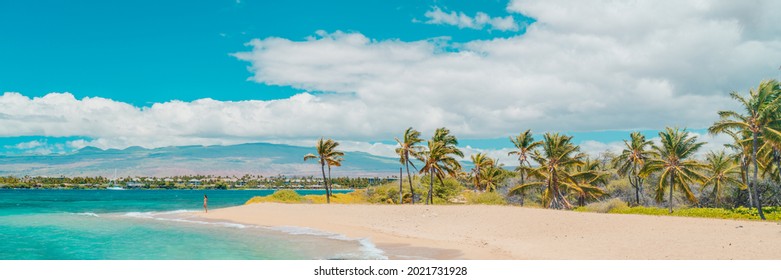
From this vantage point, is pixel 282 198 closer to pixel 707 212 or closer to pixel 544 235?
pixel 544 235

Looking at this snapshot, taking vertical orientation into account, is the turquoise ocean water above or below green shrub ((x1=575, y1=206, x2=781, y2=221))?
below

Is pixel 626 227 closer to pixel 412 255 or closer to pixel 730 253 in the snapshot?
pixel 730 253

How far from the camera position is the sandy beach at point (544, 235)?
2347cm

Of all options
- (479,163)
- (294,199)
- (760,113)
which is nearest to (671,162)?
(760,113)

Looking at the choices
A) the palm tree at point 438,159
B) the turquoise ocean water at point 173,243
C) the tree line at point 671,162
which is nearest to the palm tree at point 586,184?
the tree line at point 671,162

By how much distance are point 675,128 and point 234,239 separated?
3835 centimetres

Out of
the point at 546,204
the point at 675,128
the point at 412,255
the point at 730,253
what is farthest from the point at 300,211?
the point at 730,253

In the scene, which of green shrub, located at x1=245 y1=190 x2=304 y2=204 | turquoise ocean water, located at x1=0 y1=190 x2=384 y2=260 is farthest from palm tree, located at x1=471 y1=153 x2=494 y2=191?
turquoise ocean water, located at x1=0 y1=190 x2=384 y2=260

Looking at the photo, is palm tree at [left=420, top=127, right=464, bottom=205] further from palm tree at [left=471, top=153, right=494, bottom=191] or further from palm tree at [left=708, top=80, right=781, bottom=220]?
palm tree at [left=708, top=80, right=781, bottom=220]

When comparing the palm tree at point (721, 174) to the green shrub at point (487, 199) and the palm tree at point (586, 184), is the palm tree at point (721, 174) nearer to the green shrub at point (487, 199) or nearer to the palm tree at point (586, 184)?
the palm tree at point (586, 184)

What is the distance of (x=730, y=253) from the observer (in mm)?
21828

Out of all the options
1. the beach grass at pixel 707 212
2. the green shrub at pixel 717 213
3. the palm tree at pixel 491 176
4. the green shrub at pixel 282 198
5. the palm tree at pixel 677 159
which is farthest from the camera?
the palm tree at pixel 491 176

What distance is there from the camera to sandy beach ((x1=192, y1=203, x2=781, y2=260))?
23.5m

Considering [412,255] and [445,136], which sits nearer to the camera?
[412,255]
